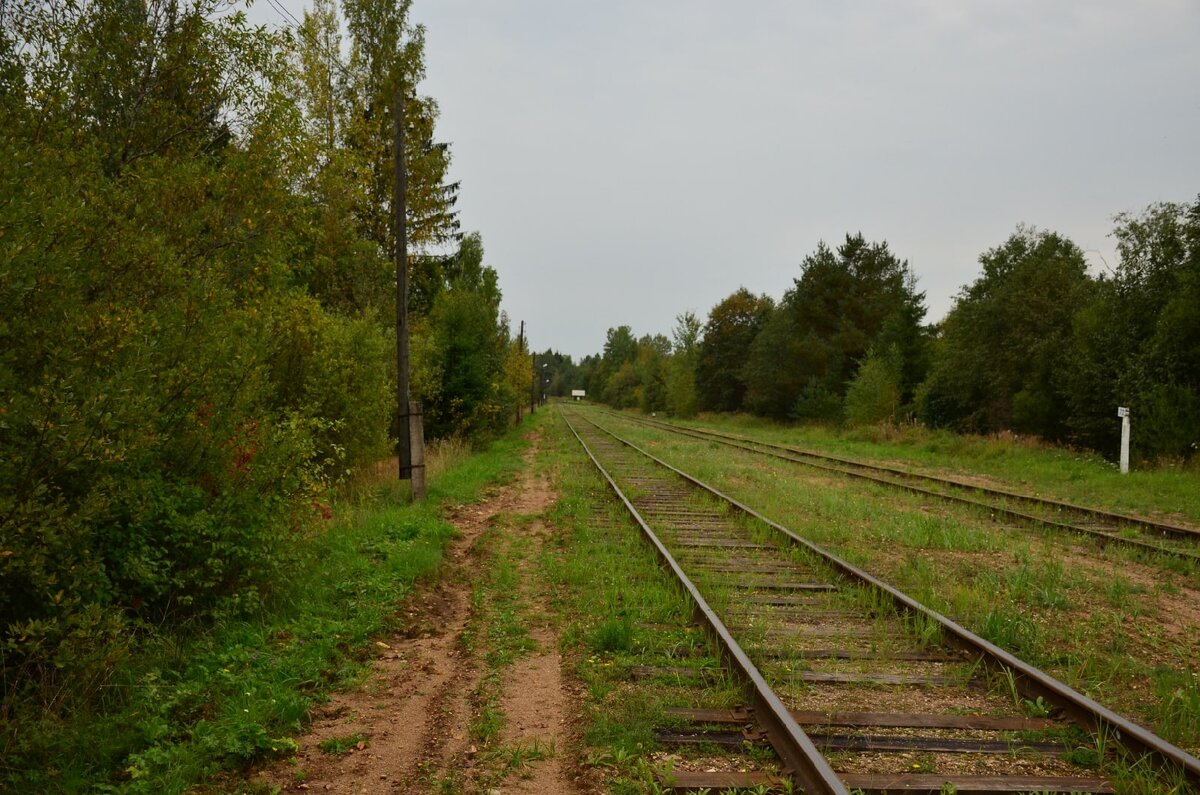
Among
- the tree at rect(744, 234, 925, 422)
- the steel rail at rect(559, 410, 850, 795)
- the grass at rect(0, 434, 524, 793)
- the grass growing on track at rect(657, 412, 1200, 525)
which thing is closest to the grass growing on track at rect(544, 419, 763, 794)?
the steel rail at rect(559, 410, 850, 795)

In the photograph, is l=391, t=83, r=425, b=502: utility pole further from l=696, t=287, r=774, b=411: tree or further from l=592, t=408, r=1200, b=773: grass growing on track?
l=696, t=287, r=774, b=411: tree

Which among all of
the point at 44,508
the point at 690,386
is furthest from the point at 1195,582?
the point at 690,386

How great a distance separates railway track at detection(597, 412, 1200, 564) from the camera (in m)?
9.61

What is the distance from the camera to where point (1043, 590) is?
720 centimetres

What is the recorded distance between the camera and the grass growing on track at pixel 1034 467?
44.5ft

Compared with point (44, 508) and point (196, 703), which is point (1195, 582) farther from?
point (44, 508)

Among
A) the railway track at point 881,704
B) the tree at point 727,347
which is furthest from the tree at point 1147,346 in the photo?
the tree at point 727,347

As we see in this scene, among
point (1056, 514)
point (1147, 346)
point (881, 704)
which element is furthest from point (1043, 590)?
point (1147, 346)

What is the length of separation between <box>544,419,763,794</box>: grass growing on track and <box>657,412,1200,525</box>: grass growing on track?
9216 mm

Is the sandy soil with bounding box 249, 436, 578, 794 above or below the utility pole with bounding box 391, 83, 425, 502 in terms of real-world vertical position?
below

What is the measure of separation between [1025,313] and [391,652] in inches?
1044

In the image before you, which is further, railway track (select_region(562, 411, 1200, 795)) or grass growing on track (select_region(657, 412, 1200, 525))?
grass growing on track (select_region(657, 412, 1200, 525))

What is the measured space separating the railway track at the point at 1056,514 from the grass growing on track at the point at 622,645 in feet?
20.0

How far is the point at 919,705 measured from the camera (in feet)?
15.3
